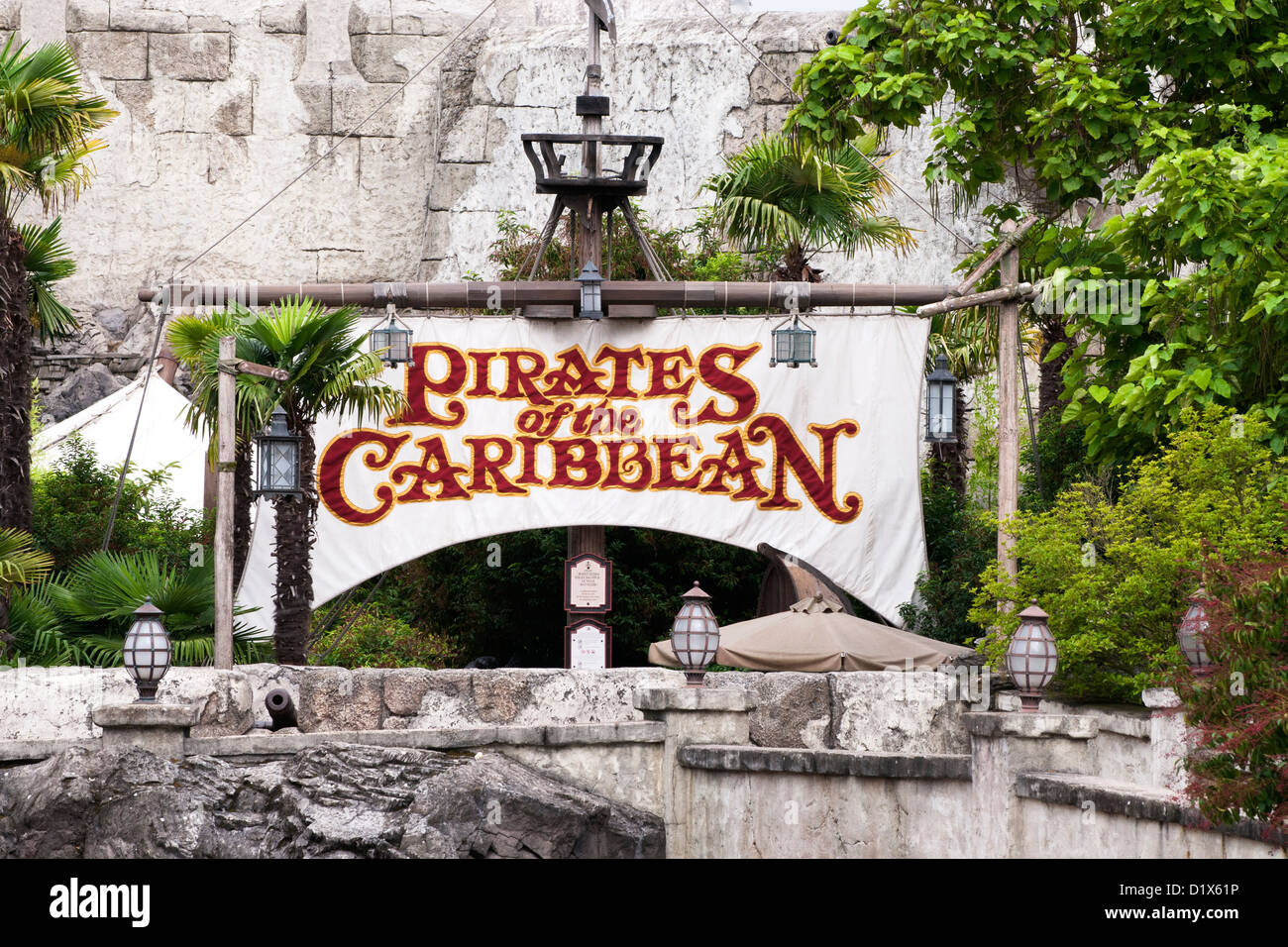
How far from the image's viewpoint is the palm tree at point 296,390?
51.2ft

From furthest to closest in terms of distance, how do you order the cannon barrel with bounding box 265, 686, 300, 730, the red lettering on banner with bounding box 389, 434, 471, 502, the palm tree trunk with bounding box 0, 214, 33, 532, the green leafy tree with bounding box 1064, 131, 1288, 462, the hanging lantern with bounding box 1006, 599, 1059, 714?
the red lettering on banner with bounding box 389, 434, 471, 502
the palm tree trunk with bounding box 0, 214, 33, 532
the green leafy tree with bounding box 1064, 131, 1288, 462
the cannon barrel with bounding box 265, 686, 300, 730
the hanging lantern with bounding box 1006, 599, 1059, 714

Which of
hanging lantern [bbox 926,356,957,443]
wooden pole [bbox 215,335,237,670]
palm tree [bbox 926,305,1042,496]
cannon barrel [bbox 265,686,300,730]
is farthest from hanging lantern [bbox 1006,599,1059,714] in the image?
palm tree [bbox 926,305,1042,496]

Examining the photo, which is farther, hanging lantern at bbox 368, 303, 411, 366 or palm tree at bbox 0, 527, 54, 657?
hanging lantern at bbox 368, 303, 411, 366

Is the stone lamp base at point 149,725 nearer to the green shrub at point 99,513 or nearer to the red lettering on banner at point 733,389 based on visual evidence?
the green shrub at point 99,513

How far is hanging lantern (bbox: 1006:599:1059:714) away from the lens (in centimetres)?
1105

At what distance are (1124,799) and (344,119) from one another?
1047 inches

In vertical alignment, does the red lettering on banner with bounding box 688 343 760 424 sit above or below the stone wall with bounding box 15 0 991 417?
below

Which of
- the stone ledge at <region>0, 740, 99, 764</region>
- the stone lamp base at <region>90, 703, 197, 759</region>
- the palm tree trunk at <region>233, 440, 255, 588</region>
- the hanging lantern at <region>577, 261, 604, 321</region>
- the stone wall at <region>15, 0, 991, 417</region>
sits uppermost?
the stone wall at <region>15, 0, 991, 417</region>

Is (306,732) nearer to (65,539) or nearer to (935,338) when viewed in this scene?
(65,539)

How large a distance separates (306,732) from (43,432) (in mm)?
13802

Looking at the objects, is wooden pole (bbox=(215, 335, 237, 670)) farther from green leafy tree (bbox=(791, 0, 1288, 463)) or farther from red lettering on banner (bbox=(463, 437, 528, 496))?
green leafy tree (bbox=(791, 0, 1288, 463))

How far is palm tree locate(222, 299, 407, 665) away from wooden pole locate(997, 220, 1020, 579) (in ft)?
20.2

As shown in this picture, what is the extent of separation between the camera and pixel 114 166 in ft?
108

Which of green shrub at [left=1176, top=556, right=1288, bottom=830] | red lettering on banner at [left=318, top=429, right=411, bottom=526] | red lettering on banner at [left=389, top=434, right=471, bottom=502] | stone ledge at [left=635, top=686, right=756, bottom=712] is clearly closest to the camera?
green shrub at [left=1176, top=556, right=1288, bottom=830]
